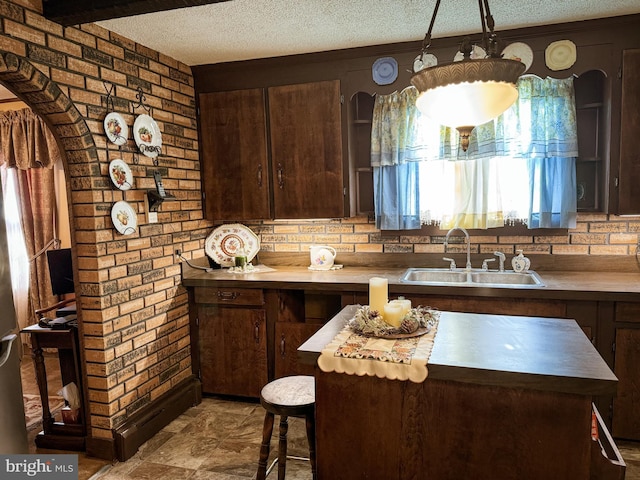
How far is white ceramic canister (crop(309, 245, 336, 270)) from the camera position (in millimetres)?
3291

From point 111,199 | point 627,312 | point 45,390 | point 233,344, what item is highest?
point 111,199

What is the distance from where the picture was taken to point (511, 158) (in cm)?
294

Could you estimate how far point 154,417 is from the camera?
9.09ft

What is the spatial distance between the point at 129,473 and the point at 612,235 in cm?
315

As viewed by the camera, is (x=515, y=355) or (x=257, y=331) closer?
(x=515, y=355)

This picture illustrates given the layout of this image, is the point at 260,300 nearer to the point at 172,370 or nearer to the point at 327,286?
the point at 327,286

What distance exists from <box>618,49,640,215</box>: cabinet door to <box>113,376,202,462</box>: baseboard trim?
9.52ft

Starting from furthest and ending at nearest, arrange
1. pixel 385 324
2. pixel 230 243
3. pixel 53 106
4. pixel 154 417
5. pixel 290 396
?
pixel 230 243 → pixel 154 417 → pixel 53 106 → pixel 290 396 → pixel 385 324

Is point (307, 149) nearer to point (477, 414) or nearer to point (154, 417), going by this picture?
point (154, 417)

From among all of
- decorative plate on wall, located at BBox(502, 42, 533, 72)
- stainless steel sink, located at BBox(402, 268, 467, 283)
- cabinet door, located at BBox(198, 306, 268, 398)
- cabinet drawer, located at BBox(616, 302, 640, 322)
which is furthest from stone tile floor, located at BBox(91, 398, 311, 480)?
decorative plate on wall, located at BBox(502, 42, 533, 72)

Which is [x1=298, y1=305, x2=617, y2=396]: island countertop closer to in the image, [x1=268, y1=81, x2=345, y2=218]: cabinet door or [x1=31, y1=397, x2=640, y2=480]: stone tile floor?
[x1=31, y1=397, x2=640, y2=480]: stone tile floor

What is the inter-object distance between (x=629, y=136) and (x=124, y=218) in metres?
2.87

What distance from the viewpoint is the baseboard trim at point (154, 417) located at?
252 cm

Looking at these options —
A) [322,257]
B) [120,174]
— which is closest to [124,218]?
[120,174]
